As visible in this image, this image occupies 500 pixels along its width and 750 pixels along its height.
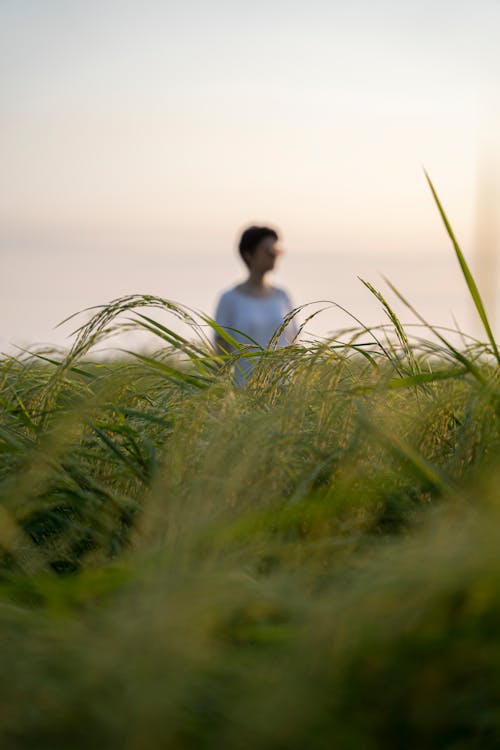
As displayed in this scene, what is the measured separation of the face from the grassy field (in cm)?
321

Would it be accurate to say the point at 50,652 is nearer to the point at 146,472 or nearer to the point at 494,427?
the point at 146,472

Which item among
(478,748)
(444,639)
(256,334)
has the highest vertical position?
(256,334)

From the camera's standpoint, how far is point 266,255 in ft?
15.9

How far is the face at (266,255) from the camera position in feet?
15.9

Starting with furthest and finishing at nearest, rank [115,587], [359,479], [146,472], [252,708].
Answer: [146,472], [359,479], [115,587], [252,708]

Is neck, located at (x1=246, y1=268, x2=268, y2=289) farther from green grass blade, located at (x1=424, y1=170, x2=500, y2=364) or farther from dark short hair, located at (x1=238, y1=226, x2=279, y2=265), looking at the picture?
green grass blade, located at (x1=424, y1=170, x2=500, y2=364)

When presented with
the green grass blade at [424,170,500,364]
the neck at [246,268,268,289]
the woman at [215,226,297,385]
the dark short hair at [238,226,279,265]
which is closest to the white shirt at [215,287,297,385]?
the woman at [215,226,297,385]

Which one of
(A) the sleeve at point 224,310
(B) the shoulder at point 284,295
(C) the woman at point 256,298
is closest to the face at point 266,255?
(C) the woman at point 256,298

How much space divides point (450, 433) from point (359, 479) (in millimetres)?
255

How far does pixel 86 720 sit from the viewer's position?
771 millimetres

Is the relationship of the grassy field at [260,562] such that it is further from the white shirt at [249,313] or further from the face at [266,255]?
the face at [266,255]

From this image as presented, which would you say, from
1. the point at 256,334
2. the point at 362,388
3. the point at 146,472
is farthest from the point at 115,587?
the point at 256,334

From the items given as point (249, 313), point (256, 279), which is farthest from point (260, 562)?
point (256, 279)

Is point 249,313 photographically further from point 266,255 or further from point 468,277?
point 468,277
